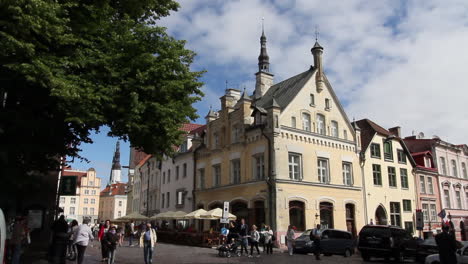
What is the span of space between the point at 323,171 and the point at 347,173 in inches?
118

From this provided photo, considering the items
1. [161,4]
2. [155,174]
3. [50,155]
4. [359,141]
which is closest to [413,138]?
[359,141]

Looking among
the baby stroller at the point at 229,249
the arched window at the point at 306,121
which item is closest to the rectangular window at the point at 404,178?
the arched window at the point at 306,121

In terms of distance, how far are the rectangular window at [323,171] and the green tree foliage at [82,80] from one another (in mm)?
18146

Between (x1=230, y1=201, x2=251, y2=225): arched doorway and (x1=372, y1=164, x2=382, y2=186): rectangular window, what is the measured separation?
41.4ft

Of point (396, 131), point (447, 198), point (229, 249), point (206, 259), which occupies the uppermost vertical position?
point (396, 131)

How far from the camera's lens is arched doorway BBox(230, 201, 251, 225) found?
2948cm

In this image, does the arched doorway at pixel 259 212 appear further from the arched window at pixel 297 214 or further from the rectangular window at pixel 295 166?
the rectangular window at pixel 295 166

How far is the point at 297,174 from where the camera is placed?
2909cm

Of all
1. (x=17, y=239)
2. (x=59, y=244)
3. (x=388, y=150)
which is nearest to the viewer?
(x=17, y=239)

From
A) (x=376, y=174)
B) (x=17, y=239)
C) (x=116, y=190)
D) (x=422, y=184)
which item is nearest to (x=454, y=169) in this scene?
(x=422, y=184)

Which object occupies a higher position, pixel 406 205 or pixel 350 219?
pixel 406 205

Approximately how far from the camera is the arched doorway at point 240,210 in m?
29.5

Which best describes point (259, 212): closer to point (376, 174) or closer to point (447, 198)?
point (376, 174)

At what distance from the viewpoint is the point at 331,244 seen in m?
22.6
